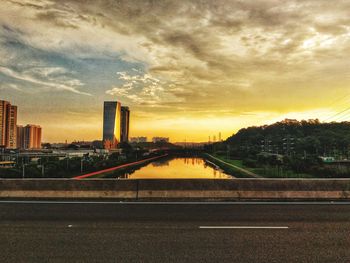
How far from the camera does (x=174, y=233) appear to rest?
8383 mm

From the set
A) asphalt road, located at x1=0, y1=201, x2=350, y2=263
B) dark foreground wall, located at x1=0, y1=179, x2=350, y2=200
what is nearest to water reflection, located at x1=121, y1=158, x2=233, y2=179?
dark foreground wall, located at x1=0, y1=179, x2=350, y2=200

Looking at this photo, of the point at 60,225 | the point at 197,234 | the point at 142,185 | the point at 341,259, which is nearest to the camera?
the point at 341,259

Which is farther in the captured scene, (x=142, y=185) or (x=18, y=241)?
(x=142, y=185)

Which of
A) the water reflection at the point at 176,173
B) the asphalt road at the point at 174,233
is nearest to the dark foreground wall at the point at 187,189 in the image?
the asphalt road at the point at 174,233

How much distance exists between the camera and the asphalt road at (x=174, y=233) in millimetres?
6691

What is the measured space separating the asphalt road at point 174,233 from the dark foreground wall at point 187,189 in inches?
50.7

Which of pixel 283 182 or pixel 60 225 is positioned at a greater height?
pixel 283 182

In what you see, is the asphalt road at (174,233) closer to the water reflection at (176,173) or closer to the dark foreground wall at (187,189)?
the dark foreground wall at (187,189)

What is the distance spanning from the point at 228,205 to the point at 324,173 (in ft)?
172

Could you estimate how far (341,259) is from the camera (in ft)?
21.3

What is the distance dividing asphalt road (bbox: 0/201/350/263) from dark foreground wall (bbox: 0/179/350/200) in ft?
4.22

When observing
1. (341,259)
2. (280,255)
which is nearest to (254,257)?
(280,255)

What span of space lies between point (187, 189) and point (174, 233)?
18.5ft

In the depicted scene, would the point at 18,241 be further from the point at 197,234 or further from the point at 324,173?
the point at 324,173
